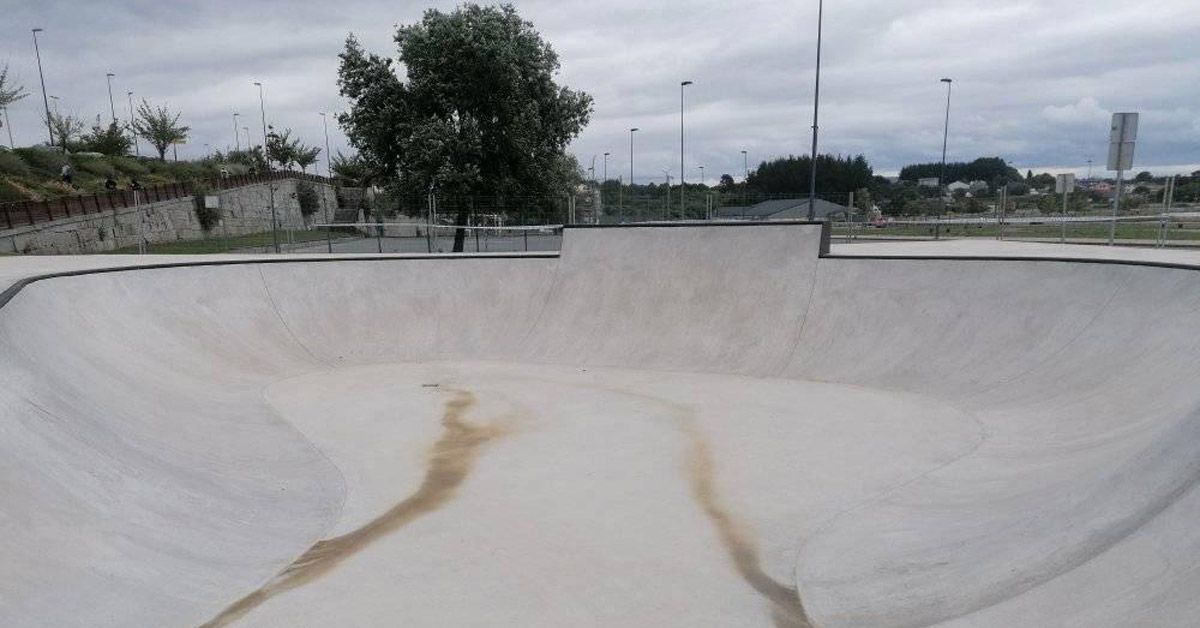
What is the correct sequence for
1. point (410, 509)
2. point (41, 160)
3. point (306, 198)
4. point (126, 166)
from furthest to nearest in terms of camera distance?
1. point (306, 198)
2. point (126, 166)
3. point (41, 160)
4. point (410, 509)

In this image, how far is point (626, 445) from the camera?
804cm

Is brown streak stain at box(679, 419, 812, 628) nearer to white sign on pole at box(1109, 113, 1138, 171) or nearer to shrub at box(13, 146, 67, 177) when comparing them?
white sign on pole at box(1109, 113, 1138, 171)

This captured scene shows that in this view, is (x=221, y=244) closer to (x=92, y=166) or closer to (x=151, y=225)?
(x=151, y=225)

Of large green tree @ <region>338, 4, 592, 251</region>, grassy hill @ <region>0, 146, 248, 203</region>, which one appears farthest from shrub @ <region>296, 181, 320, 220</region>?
large green tree @ <region>338, 4, 592, 251</region>

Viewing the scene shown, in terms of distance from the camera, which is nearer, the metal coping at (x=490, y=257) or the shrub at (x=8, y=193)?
the metal coping at (x=490, y=257)

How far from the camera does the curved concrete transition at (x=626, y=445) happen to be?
13.9 feet

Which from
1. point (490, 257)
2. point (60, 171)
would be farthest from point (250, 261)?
point (60, 171)

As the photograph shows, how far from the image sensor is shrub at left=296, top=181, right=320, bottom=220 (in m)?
53.7

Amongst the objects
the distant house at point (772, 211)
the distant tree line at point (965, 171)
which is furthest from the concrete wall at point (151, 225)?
the distant tree line at point (965, 171)

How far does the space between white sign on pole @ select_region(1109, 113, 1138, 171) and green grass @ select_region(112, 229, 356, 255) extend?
83.9ft

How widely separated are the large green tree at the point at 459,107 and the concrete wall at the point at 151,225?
5899mm

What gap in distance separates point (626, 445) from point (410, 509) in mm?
2672

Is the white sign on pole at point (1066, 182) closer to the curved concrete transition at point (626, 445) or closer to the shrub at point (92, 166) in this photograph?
the curved concrete transition at point (626, 445)

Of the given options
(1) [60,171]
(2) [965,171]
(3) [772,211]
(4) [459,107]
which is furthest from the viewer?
(2) [965,171]
